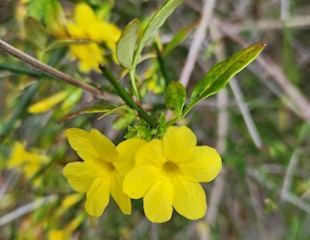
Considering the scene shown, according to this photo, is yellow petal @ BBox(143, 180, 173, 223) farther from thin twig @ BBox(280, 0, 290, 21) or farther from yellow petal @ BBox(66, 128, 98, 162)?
thin twig @ BBox(280, 0, 290, 21)

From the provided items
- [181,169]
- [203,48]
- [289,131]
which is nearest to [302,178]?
[289,131]

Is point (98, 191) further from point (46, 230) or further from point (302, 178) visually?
point (302, 178)

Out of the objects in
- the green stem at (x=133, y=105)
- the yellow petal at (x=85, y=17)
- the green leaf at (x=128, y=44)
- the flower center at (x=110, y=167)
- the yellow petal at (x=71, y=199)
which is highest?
the green leaf at (x=128, y=44)

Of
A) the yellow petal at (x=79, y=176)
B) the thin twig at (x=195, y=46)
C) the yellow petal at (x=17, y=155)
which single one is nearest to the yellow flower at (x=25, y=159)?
the yellow petal at (x=17, y=155)

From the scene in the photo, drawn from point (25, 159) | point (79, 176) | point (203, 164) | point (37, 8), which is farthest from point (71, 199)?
point (203, 164)

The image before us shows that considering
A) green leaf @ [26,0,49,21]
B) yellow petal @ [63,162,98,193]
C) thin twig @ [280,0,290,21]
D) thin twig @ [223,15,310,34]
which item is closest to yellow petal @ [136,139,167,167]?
yellow petal @ [63,162,98,193]

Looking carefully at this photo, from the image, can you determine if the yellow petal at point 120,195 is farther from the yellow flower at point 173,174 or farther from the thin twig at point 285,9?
the thin twig at point 285,9
